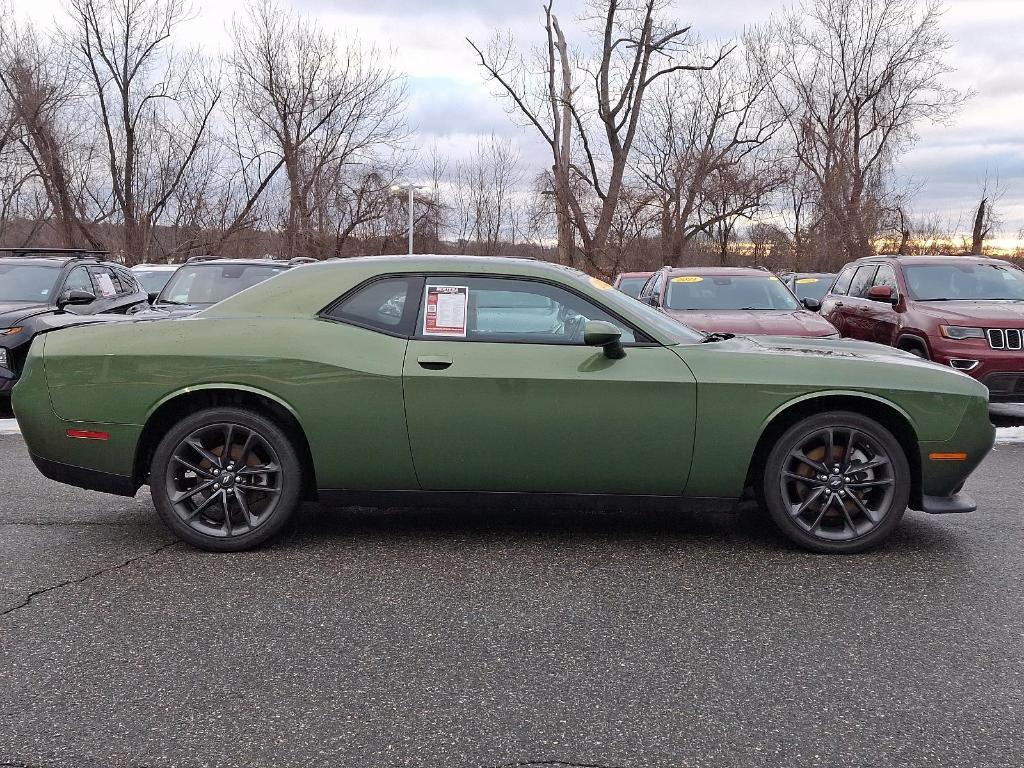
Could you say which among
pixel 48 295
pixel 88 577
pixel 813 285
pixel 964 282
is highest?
pixel 964 282

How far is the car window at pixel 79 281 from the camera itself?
9828 millimetres

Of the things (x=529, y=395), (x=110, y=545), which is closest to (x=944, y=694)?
(x=529, y=395)

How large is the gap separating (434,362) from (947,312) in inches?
260

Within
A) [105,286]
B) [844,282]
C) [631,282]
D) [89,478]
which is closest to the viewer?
[89,478]

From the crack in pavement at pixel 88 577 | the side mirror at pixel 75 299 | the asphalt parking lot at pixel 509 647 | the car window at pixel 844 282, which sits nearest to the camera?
the asphalt parking lot at pixel 509 647

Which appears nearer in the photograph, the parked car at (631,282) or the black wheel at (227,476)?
the black wheel at (227,476)

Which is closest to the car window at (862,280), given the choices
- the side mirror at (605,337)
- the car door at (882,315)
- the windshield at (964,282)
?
the car door at (882,315)

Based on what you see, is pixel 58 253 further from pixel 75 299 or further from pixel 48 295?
pixel 75 299

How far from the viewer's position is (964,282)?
31.5ft

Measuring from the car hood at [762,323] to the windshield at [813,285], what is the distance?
36.9 ft

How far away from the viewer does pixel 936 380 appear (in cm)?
427

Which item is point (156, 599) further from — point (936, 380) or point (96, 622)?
point (936, 380)

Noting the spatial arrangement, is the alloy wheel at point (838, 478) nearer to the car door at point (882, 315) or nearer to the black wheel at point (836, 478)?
the black wheel at point (836, 478)

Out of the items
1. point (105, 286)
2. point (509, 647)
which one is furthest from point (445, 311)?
point (105, 286)
